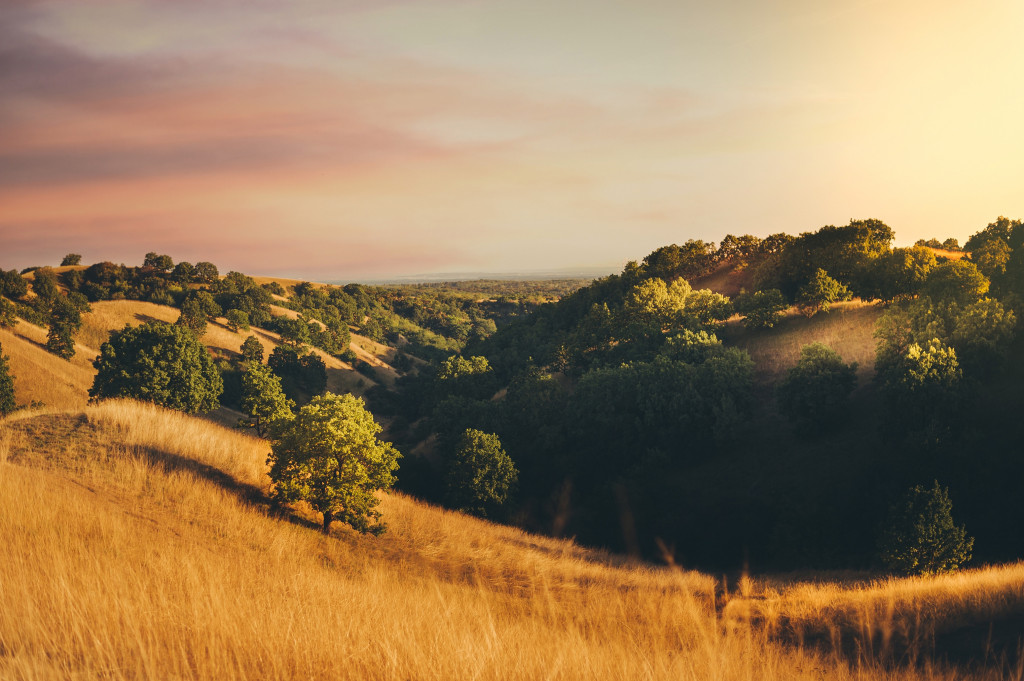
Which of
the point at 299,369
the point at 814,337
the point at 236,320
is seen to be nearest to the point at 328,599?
the point at 814,337

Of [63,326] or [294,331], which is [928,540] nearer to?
[63,326]

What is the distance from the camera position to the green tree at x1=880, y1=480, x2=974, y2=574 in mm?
24984

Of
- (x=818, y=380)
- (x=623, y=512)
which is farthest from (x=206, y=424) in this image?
(x=818, y=380)

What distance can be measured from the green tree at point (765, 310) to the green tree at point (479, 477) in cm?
3211

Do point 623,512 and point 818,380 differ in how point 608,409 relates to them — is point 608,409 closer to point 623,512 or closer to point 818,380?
point 623,512

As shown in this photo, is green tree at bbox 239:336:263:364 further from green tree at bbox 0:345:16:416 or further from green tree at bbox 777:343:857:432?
green tree at bbox 777:343:857:432

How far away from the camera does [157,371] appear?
2000 inches

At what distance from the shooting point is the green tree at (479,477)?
1527 inches

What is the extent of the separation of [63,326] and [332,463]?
82048 millimetres

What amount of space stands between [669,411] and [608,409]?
18.5 ft

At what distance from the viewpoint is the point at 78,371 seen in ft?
222

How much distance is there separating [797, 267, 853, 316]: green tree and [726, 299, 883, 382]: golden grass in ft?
2.58

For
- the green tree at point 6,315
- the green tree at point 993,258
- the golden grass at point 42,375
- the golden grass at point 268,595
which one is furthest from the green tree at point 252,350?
the green tree at point 993,258

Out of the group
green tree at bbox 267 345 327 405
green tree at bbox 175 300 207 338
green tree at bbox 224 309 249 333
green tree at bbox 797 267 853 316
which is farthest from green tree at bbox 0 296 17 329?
green tree at bbox 797 267 853 316
